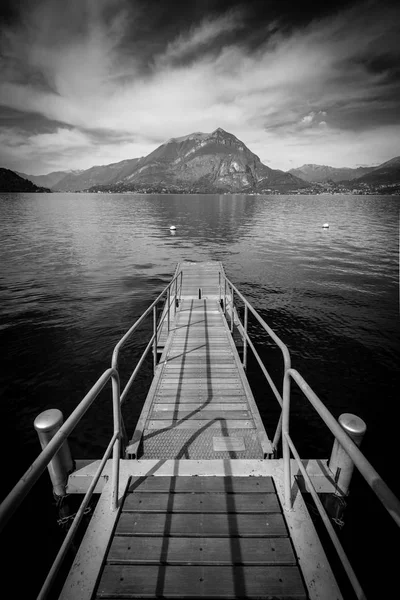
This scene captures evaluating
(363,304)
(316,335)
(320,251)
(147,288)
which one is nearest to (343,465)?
(316,335)

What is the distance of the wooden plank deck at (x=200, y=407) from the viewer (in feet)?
14.4

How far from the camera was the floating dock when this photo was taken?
246 cm

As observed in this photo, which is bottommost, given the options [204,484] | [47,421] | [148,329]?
[148,329]

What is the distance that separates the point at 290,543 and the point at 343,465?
1.37 meters

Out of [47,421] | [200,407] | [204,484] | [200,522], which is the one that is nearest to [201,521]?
[200,522]

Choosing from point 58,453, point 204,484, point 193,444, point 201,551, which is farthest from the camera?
point 193,444

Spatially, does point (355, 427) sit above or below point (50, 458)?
below

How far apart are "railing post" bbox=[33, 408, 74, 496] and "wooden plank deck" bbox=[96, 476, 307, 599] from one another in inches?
43.6

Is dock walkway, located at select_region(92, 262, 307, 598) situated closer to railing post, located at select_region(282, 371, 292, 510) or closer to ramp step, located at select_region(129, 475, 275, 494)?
ramp step, located at select_region(129, 475, 275, 494)

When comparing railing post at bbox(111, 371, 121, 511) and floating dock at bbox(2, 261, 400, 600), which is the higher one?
railing post at bbox(111, 371, 121, 511)

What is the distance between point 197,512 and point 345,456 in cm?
204

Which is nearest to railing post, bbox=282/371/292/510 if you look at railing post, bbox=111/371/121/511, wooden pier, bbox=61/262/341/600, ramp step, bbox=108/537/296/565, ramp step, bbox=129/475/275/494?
wooden pier, bbox=61/262/341/600

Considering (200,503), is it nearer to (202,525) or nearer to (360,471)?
(202,525)

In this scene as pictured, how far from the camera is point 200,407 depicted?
5371mm
